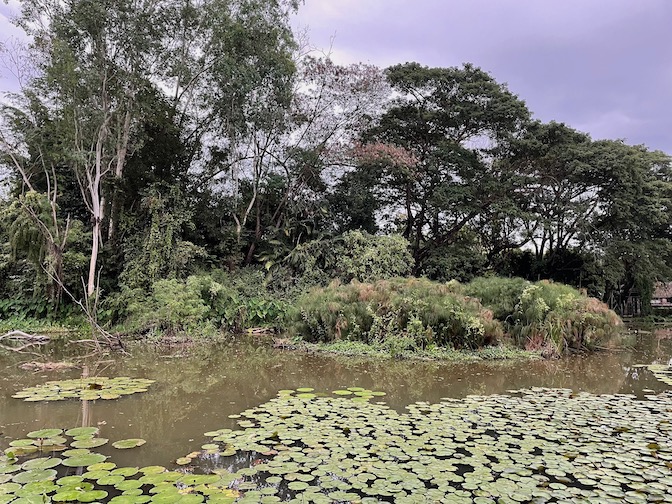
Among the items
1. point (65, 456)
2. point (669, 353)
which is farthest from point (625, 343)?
point (65, 456)

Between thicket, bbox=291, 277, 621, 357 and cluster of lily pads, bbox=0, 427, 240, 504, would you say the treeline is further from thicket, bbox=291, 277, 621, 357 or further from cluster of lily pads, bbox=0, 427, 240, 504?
cluster of lily pads, bbox=0, 427, 240, 504

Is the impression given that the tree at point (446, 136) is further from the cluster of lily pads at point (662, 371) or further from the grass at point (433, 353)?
the cluster of lily pads at point (662, 371)

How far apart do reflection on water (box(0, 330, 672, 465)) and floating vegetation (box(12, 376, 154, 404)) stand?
14 centimetres

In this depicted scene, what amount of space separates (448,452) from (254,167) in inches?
459

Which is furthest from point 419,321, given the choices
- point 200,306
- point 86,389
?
point 86,389

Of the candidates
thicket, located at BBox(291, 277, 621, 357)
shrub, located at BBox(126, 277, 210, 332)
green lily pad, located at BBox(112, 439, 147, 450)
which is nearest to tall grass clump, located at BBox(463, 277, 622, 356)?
thicket, located at BBox(291, 277, 621, 357)

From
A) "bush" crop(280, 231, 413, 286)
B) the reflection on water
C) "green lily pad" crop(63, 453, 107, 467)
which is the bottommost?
the reflection on water

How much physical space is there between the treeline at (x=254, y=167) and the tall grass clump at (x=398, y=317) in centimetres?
316

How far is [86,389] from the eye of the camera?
488cm

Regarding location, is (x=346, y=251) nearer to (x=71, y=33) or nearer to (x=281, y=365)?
(x=281, y=365)

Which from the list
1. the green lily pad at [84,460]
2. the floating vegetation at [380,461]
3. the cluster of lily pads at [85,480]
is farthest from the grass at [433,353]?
the green lily pad at [84,460]

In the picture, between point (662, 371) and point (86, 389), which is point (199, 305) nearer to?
point (86, 389)

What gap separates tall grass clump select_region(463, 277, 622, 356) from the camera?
316 inches

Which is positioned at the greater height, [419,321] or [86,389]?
[419,321]
